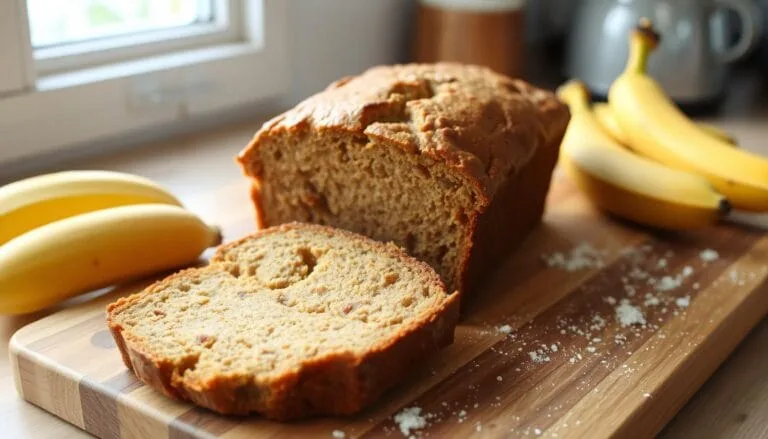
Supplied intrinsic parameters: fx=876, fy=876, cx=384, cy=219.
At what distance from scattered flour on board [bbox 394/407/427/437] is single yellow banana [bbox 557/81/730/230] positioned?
888 mm

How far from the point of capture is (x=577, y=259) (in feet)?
5.97

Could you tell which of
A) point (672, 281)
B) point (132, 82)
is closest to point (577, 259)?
point (672, 281)

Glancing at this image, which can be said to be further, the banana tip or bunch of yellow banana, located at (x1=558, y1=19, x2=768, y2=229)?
the banana tip

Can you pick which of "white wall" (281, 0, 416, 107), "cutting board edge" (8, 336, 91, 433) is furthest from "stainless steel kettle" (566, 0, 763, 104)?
"cutting board edge" (8, 336, 91, 433)

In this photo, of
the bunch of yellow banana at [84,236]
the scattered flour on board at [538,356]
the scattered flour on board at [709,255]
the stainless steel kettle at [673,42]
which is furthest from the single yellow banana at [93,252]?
the stainless steel kettle at [673,42]

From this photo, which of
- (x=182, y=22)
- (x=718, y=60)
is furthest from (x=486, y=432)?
(x=718, y=60)

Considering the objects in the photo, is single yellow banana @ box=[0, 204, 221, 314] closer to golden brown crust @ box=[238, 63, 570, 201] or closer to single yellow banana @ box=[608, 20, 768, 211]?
golden brown crust @ box=[238, 63, 570, 201]

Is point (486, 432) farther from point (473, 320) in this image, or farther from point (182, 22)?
point (182, 22)

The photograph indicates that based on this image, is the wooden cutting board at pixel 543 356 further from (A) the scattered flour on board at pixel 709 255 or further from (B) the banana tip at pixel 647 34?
(B) the banana tip at pixel 647 34

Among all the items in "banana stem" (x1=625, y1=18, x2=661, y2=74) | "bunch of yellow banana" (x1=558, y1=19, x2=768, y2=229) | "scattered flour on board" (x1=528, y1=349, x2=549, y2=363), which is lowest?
"scattered flour on board" (x1=528, y1=349, x2=549, y2=363)

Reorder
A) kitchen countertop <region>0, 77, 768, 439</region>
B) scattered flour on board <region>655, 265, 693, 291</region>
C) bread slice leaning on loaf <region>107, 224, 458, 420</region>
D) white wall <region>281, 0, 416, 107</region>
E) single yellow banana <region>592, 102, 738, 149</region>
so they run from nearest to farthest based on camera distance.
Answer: bread slice leaning on loaf <region>107, 224, 458, 420</region> → kitchen countertop <region>0, 77, 768, 439</region> → scattered flour on board <region>655, 265, 693, 291</region> → single yellow banana <region>592, 102, 738, 149</region> → white wall <region>281, 0, 416, 107</region>

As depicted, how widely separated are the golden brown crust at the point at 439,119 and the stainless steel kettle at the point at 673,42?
0.96 meters

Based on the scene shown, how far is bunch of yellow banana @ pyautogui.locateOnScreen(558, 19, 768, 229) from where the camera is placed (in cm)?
189

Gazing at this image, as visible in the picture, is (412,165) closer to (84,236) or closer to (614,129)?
(84,236)
